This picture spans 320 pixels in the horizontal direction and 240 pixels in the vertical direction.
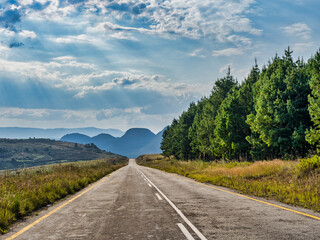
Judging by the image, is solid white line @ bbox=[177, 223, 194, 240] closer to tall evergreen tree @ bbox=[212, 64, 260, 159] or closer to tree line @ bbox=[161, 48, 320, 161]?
tree line @ bbox=[161, 48, 320, 161]

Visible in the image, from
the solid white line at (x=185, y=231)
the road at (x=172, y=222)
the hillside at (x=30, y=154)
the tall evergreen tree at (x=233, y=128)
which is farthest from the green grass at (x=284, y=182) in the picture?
the hillside at (x=30, y=154)

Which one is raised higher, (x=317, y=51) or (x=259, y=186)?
(x=317, y=51)

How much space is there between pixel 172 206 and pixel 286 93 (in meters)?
21.5

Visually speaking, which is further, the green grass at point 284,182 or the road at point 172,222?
the green grass at point 284,182

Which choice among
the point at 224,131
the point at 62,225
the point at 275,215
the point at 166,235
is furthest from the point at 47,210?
the point at 224,131

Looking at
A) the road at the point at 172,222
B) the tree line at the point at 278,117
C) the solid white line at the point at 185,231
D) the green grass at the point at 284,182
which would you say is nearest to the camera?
the solid white line at the point at 185,231

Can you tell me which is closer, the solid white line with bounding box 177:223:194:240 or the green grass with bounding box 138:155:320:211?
the solid white line with bounding box 177:223:194:240

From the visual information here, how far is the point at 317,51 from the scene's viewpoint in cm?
2252

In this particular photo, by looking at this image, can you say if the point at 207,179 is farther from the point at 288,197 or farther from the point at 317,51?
the point at 317,51

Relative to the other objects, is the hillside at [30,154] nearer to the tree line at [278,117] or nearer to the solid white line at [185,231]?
the tree line at [278,117]

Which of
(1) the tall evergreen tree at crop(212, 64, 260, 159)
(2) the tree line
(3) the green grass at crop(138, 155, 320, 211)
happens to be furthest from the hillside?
(3) the green grass at crop(138, 155, 320, 211)

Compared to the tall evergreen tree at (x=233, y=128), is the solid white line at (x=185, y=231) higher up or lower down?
lower down

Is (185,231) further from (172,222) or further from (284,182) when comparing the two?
(284,182)

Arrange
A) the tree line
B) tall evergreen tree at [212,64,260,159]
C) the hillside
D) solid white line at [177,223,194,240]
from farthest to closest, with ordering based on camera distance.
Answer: the hillside < tall evergreen tree at [212,64,260,159] < the tree line < solid white line at [177,223,194,240]
